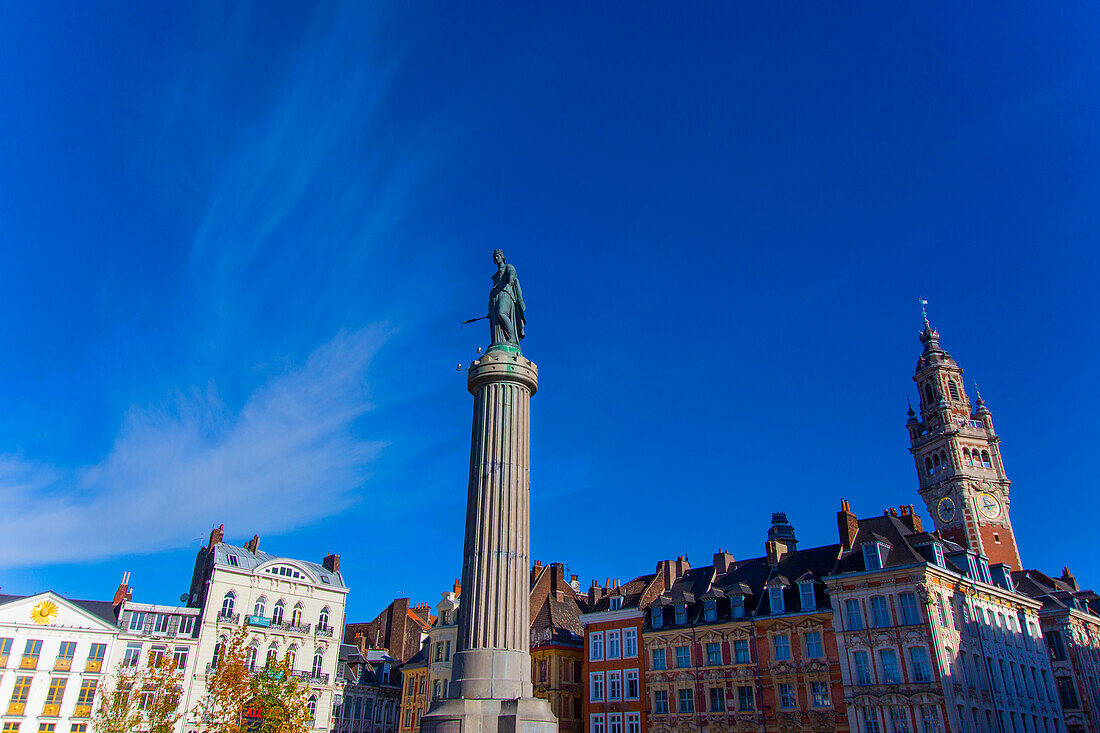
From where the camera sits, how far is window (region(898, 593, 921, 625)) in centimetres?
3991

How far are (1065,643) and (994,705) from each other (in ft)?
58.0

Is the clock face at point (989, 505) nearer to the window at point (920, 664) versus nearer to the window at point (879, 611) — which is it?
the window at point (879, 611)

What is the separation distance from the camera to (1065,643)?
5366 cm

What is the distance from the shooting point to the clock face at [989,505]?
73188mm

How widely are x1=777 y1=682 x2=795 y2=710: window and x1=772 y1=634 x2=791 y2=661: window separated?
1362 mm

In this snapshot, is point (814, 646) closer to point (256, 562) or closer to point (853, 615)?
point (853, 615)

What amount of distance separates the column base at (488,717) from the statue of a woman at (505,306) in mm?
10936

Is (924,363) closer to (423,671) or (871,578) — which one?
(871,578)

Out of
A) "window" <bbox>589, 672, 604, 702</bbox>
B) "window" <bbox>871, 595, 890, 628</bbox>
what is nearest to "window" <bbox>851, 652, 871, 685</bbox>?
"window" <bbox>871, 595, 890, 628</bbox>

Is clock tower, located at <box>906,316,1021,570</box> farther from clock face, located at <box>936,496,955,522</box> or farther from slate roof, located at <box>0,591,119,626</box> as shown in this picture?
slate roof, located at <box>0,591,119,626</box>

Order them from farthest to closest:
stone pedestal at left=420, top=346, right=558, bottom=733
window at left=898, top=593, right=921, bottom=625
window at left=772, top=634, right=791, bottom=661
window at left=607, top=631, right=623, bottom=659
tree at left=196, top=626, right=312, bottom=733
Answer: window at left=607, top=631, right=623, bottom=659
window at left=772, top=634, right=791, bottom=661
window at left=898, top=593, right=921, bottom=625
tree at left=196, top=626, right=312, bottom=733
stone pedestal at left=420, top=346, right=558, bottom=733

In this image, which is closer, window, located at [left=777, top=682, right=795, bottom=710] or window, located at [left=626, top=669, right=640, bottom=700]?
window, located at [left=777, top=682, right=795, bottom=710]

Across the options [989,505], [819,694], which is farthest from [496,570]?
[989,505]

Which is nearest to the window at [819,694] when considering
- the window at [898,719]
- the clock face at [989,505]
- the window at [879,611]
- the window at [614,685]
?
the window at [898,719]
